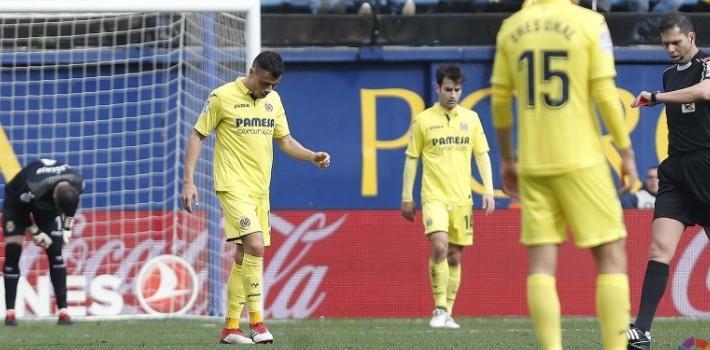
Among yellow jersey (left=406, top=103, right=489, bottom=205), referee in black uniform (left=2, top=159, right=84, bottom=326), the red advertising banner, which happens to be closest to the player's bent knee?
yellow jersey (left=406, top=103, right=489, bottom=205)

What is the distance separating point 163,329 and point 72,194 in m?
1.37

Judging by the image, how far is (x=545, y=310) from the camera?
5.72 metres

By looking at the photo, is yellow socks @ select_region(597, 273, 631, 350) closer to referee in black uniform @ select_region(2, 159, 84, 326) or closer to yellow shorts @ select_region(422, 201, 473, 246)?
yellow shorts @ select_region(422, 201, 473, 246)

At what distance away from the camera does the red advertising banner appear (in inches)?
532

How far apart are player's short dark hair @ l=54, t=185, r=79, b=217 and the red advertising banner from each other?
2.23 m

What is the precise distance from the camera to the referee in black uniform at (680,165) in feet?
25.2

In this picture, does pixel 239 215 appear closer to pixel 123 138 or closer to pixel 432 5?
pixel 123 138

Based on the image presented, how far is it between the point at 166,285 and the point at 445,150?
3444 mm

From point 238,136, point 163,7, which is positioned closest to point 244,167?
point 238,136

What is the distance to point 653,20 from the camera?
16.2 m

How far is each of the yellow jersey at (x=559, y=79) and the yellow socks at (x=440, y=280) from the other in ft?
18.8

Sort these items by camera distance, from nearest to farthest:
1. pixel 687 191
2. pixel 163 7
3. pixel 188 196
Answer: pixel 687 191, pixel 188 196, pixel 163 7

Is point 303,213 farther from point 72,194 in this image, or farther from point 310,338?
point 310,338

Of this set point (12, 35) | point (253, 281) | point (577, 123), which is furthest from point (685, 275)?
point (577, 123)
